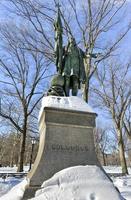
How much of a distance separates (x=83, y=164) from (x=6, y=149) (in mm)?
48553

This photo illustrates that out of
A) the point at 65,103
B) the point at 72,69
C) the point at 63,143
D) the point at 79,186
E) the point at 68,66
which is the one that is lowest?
the point at 79,186

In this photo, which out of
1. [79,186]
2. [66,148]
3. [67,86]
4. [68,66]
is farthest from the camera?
[68,66]

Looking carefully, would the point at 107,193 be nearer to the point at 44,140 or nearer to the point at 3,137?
the point at 44,140

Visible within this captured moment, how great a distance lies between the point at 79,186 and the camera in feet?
17.8

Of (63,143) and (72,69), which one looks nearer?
(63,143)

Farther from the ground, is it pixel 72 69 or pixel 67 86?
pixel 72 69

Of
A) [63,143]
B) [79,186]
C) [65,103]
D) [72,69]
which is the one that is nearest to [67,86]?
[72,69]

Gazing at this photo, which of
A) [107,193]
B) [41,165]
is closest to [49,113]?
[41,165]

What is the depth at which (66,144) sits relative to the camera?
6.57 m

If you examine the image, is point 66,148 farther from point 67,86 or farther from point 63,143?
point 67,86

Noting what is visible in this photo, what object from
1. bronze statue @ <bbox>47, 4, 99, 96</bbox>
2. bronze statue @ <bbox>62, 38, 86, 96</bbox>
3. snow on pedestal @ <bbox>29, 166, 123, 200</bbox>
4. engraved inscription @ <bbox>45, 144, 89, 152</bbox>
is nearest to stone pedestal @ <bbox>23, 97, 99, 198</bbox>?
engraved inscription @ <bbox>45, 144, 89, 152</bbox>

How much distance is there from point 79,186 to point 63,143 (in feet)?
4.38

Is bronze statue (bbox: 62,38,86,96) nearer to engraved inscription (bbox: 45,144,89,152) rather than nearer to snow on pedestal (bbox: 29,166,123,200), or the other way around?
engraved inscription (bbox: 45,144,89,152)

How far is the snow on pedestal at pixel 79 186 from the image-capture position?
515cm
